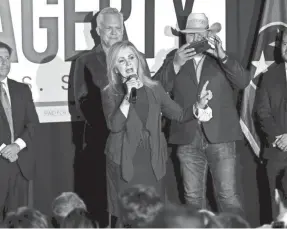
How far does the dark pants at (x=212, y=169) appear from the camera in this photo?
5.44 meters

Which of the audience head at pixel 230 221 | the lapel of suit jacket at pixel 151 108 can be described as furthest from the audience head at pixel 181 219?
the lapel of suit jacket at pixel 151 108

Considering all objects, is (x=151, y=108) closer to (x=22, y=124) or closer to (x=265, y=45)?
(x=22, y=124)

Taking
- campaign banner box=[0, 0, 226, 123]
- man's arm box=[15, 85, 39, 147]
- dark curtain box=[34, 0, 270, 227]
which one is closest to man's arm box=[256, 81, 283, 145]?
dark curtain box=[34, 0, 270, 227]

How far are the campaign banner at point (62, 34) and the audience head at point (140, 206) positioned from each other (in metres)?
2.30

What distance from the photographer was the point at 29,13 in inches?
233

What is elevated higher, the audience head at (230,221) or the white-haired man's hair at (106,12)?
the white-haired man's hair at (106,12)

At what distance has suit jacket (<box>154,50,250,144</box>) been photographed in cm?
545

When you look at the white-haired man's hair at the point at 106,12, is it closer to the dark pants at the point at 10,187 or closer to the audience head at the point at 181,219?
the dark pants at the point at 10,187

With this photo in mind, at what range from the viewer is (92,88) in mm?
5758

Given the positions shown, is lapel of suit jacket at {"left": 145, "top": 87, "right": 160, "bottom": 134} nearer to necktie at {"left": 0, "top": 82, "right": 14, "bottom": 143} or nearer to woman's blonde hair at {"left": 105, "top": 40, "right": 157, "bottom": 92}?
woman's blonde hair at {"left": 105, "top": 40, "right": 157, "bottom": 92}

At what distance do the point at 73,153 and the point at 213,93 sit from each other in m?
1.26

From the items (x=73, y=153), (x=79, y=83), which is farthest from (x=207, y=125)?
(x=73, y=153)

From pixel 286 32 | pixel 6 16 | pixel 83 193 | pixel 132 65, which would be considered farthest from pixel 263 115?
pixel 6 16

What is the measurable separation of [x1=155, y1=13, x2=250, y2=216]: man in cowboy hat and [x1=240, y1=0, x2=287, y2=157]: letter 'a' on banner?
45cm
